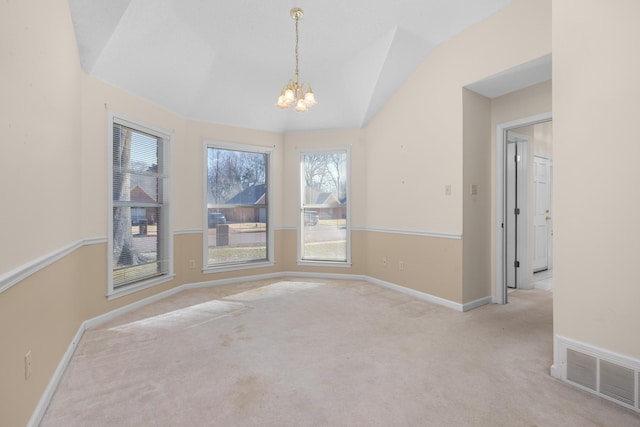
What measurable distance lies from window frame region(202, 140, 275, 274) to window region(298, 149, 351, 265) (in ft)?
1.66

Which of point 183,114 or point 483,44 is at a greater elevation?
point 483,44

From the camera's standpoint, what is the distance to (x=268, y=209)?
5168mm

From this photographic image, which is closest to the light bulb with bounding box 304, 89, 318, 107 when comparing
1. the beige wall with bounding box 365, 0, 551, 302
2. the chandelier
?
the chandelier

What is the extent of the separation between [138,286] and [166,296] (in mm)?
488

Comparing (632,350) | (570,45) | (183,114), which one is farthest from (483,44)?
(183,114)

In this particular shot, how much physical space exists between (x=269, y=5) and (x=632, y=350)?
152 inches

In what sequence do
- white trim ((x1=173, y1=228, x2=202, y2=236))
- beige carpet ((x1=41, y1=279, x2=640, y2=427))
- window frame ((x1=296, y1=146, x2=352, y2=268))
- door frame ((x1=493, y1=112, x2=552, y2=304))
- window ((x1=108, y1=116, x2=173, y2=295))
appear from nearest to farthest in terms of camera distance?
beige carpet ((x1=41, y1=279, x2=640, y2=427)), window ((x1=108, y1=116, x2=173, y2=295)), door frame ((x1=493, y1=112, x2=552, y2=304)), white trim ((x1=173, y1=228, x2=202, y2=236)), window frame ((x1=296, y1=146, x2=352, y2=268))

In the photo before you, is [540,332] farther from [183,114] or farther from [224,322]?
[183,114]

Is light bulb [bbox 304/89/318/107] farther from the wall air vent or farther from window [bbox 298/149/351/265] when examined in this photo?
the wall air vent

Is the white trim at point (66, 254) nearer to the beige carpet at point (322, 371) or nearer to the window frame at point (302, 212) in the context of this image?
the window frame at point (302, 212)

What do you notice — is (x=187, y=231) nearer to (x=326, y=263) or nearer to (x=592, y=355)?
(x=326, y=263)

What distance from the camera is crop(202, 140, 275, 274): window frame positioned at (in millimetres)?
4520

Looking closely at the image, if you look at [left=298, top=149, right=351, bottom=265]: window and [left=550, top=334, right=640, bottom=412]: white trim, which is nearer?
[left=550, top=334, right=640, bottom=412]: white trim

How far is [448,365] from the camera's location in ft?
7.50
